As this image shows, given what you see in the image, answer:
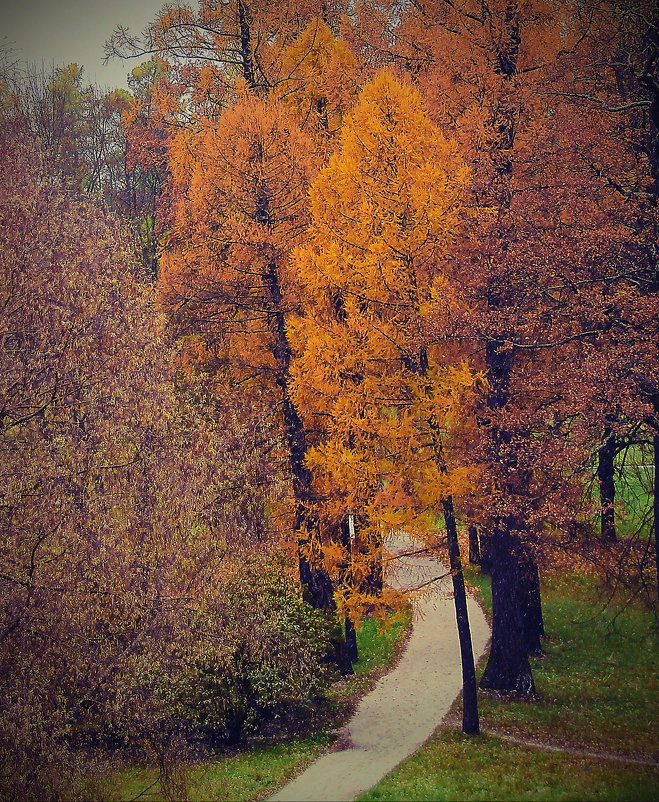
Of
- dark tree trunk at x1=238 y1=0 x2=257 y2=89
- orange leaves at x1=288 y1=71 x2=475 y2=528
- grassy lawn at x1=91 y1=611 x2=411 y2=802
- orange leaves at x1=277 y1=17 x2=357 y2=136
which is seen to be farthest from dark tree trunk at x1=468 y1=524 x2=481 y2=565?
dark tree trunk at x1=238 y1=0 x2=257 y2=89

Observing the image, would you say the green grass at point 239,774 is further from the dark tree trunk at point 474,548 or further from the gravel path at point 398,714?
the dark tree trunk at point 474,548

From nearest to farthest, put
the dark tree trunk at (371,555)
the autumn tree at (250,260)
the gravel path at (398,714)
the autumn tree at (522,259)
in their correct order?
the gravel path at (398,714)
the autumn tree at (522,259)
the dark tree trunk at (371,555)
the autumn tree at (250,260)

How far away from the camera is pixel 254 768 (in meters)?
13.7

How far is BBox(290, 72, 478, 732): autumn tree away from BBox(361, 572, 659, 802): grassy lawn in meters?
1.11

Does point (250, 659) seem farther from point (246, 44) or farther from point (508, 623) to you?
point (246, 44)

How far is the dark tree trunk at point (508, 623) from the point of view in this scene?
15.6 meters

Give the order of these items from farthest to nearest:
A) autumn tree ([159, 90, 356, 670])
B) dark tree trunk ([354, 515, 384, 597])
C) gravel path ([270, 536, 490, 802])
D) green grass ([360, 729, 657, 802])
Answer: autumn tree ([159, 90, 356, 670]), dark tree trunk ([354, 515, 384, 597]), gravel path ([270, 536, 490, 802]), green grass ([360, 729, 657, 802])

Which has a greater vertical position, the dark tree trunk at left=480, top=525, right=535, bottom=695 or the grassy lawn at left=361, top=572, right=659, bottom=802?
the dark tree trunk at left=480, top=525, right=535, bottom=695

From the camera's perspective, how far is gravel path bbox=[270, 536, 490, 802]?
42.2 feet

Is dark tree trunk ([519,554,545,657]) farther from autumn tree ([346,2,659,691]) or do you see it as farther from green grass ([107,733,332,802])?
green grass ([107,733,332,802])

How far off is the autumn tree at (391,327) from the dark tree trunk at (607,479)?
2.82 meters

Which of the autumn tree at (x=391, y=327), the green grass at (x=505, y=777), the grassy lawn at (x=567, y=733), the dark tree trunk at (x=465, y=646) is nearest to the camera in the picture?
the green grass at (x=505, y=777)

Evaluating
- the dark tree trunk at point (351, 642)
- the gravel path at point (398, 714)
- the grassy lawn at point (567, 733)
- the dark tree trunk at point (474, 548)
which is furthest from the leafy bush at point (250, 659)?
the dark tree trunk at point (474, 548)

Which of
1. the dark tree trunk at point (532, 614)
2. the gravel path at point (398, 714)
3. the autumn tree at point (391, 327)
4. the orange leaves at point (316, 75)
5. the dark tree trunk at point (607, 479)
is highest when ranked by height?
the orange leaves at point (316, 75)
